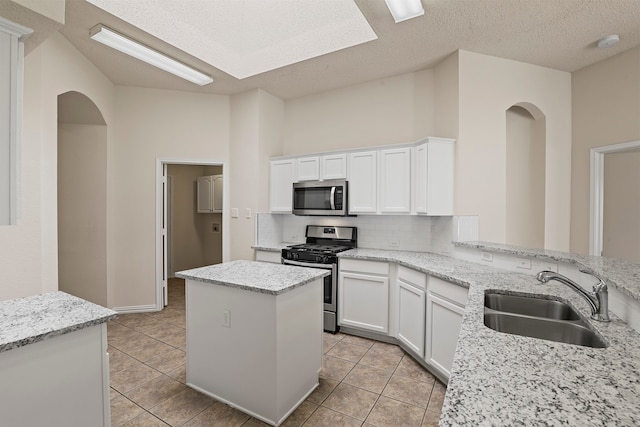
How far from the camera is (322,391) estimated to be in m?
2.39

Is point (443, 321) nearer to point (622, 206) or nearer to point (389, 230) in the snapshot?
point (389, 230)

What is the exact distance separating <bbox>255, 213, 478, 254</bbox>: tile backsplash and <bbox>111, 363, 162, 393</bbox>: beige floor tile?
1.98m

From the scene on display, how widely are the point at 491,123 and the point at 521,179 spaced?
0.97 m

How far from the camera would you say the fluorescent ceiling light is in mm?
2410

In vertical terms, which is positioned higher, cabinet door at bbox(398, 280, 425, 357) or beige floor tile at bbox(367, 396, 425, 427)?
cabinet door at bbox(398, 280, 425, 357)

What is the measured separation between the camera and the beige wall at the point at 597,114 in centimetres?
300

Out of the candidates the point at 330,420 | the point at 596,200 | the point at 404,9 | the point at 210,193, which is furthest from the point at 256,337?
the point at 210,193

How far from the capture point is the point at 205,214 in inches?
248

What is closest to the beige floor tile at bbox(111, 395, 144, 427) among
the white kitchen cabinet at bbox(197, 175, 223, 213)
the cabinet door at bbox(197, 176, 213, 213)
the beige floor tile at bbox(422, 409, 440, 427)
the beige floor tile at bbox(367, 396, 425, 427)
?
the beige floor tile at bbox(367, 396, 425, 427)

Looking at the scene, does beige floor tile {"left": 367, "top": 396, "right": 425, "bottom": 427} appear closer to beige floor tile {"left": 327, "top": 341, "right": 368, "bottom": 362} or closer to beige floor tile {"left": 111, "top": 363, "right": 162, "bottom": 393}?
beige floor tile {"left": 327, "top": 341, "right": 368, "bottom": 362}

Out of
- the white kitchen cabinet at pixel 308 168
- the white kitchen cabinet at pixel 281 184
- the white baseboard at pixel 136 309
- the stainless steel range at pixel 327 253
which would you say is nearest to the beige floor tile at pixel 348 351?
the stainless steel range at pixel 327 253

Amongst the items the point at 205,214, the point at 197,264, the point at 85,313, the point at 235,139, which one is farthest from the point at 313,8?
the point at 197,264

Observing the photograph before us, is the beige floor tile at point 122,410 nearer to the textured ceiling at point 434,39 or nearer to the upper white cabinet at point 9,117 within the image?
the upper white cabinet at point 9,117

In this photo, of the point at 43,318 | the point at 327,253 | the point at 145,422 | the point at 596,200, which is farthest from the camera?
the point at 327,253
